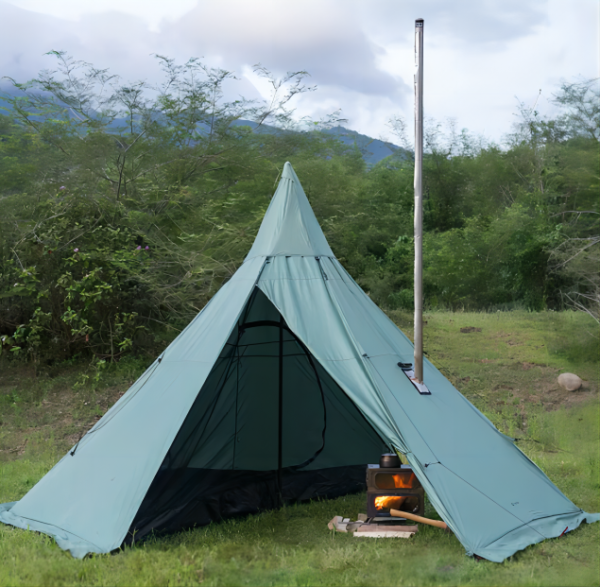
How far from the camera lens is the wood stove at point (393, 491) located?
11.8 feet

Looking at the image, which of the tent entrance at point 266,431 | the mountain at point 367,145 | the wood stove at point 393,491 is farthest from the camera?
the mountain at point 367,145

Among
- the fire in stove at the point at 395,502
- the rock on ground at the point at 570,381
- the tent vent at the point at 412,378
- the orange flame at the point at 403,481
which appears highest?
the tent vent at the point at 412,378

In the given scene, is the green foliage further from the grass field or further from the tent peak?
the tent peak

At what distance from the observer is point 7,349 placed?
26.2 feet

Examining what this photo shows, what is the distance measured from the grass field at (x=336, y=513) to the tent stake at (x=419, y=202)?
1.05m

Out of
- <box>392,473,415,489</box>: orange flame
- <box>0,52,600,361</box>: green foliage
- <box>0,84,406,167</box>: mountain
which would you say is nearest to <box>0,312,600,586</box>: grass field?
<box>392,473,415,489</box>: orange flame

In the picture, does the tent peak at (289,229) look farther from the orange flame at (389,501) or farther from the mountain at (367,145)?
the mountain at (367,145)

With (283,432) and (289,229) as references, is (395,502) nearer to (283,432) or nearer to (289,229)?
(283,432)

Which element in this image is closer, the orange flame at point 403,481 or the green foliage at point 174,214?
the orange flame at point 403,481

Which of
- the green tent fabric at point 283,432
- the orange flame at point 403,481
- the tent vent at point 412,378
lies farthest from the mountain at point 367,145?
the orange flame at point 403,481

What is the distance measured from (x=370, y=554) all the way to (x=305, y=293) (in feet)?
5.14

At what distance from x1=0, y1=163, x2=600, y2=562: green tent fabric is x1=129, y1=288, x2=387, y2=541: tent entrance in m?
0.01

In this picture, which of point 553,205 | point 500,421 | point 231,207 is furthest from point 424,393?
point 553,205

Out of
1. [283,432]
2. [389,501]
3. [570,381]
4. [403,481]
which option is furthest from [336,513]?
[570,381]
